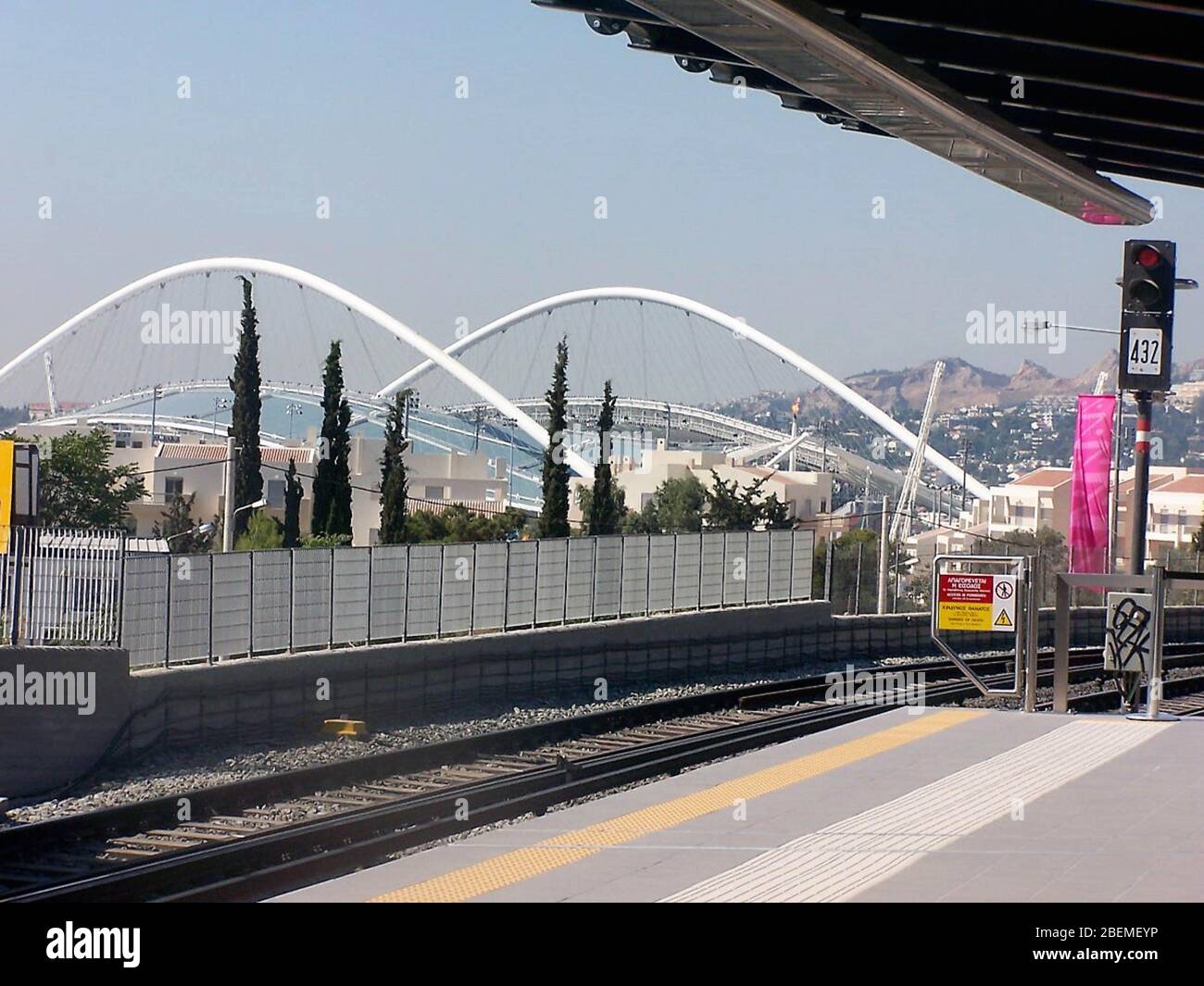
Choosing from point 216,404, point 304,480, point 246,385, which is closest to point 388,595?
point 246,385

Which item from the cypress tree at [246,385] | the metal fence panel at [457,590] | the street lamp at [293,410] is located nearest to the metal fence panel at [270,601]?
the metal fence panel at [457,590]

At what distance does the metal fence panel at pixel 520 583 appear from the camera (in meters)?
20.4

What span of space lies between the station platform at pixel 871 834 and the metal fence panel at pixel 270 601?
638cm

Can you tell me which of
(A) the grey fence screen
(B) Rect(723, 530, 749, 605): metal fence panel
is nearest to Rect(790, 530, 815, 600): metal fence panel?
(A) the grey fence screen

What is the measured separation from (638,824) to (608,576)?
13.7 meters

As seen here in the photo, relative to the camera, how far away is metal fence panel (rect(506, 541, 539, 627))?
67.0ft

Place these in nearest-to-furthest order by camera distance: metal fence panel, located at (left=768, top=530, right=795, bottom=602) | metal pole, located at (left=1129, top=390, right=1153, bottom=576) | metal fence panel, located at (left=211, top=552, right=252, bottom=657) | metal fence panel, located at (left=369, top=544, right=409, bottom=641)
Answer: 1. metal pole, located at (left=1129, top=390, right=1153, bottom=576)
2. metal fence panel, located at (left=211, top=552, right=252, bottom=657)
3. metal fence panel, located at (left=369, top=544, right=409, bottom=641)
4. metal fence panel, located at (left=768, top=530, right=795, bottom=602)

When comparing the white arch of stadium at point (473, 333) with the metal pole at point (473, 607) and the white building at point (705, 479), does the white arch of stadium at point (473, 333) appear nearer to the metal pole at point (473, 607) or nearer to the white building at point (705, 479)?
the white building at point (705, 479)

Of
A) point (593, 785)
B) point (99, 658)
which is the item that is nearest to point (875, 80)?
point (593, 785)

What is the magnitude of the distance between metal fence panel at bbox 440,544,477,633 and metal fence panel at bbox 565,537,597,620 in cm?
236

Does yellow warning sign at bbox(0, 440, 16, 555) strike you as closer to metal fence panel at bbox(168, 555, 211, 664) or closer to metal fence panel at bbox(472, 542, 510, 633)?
metal fence panel at bbox(168, 555, 211, 664)

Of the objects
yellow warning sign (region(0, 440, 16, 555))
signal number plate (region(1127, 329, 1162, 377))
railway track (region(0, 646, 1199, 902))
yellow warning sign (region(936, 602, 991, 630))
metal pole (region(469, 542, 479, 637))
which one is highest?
signal number plate (region(1127, 329, 1162, 377))

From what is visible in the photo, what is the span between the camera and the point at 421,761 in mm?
12906

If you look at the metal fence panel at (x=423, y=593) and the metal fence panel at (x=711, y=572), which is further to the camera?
the metal fence panel at (x=711, y=572)
